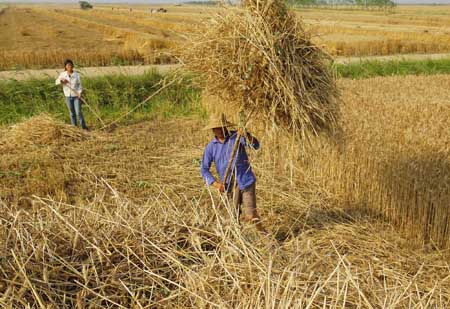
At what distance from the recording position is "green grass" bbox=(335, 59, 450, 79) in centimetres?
1498

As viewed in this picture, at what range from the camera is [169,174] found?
6.36 metres

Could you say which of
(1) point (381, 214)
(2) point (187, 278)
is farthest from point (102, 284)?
(1) point (381, 214)

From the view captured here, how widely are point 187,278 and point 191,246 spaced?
0.90ft

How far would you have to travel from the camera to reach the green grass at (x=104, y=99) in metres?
9.95

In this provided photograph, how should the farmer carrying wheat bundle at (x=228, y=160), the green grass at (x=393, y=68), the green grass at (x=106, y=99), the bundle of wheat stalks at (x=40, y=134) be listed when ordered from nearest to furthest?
the farmer carrying wheat bundle at (x=228, y=160) → the bundle of wheat stalks at (x=40, y=134) → the green grass at (x=106, y=99) → the green grass at (x=393, y=68)

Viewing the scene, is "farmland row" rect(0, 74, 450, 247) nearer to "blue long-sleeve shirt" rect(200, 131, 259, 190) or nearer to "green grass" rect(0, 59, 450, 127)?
"green grass" rect(0, 59, 450, 127)

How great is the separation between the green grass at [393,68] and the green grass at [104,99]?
254 inches

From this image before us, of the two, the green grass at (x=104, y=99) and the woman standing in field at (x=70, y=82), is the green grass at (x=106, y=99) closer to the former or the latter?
the green grass at (x=104, y=99)

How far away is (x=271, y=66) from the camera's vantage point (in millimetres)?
3070

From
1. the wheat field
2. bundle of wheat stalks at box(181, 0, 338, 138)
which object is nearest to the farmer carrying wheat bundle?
the wheat field

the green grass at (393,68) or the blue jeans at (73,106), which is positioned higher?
the blue jeans at (73,106)

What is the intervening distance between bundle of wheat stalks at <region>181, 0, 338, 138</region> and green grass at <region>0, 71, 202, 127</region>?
6448 mm

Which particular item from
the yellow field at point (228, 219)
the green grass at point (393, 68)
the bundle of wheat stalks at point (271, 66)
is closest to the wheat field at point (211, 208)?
the yellow field at point (228, 219)

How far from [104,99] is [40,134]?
3609 millimetres
